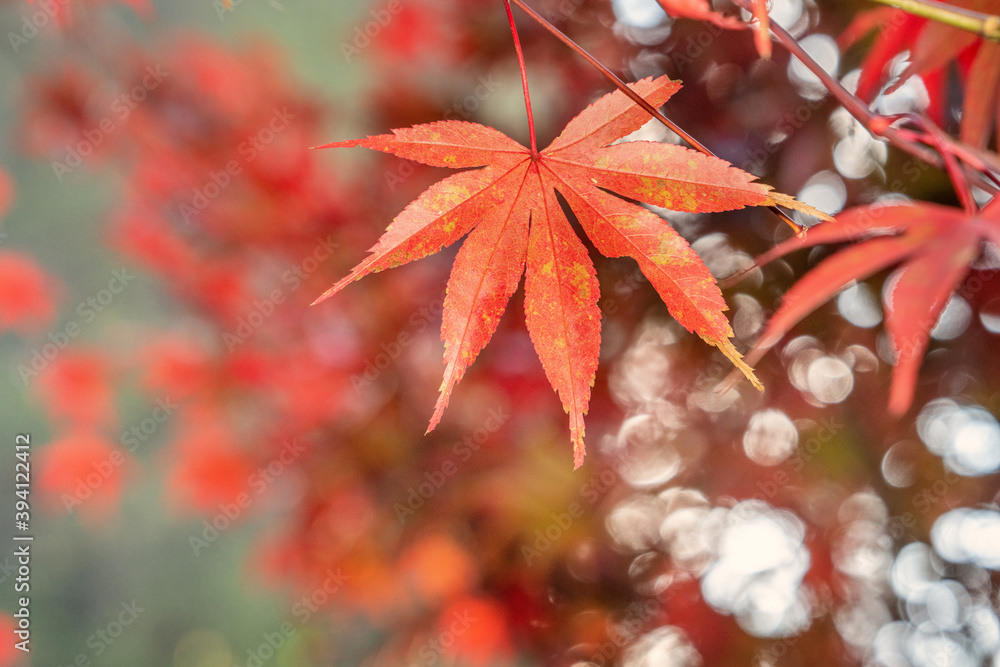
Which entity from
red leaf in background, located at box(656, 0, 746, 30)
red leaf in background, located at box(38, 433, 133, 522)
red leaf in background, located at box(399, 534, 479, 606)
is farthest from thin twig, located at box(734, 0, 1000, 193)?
red leaf in background, located at box(38, 433, 133, 522)

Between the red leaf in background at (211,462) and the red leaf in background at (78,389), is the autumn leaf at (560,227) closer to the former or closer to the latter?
the red leaf in background at (211,462)

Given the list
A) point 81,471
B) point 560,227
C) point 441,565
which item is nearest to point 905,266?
point 560,227

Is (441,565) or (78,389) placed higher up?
(78,389)

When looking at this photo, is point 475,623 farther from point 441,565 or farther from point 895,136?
point 895,136

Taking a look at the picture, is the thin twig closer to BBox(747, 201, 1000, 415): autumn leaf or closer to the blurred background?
BBox(747, 201, 1000, 415): autumn leaf

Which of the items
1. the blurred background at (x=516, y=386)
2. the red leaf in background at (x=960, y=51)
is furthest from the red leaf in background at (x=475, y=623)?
the red leaf in background at (x=960, y=51)

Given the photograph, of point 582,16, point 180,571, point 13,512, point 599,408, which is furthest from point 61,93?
point 180,571

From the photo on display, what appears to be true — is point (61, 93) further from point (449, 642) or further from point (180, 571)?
point (180, 571)
